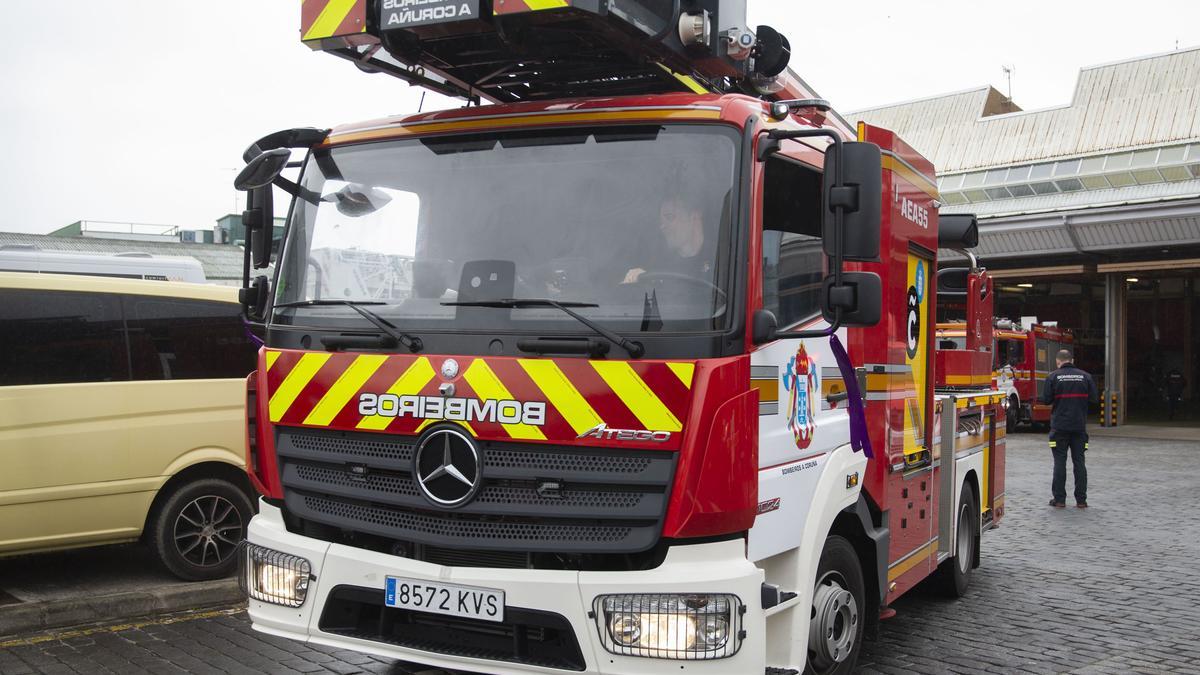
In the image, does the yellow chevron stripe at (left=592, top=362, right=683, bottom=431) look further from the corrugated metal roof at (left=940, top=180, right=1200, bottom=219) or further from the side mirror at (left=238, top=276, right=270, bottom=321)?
the corrugated metal roof at (left=940, top=180, right=1200, bottom=219)

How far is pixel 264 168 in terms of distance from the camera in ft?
15.6

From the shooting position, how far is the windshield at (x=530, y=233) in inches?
158

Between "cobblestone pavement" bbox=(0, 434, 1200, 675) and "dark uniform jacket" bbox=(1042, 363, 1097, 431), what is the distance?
2258 millimetres

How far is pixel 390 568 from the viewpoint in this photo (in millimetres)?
4070

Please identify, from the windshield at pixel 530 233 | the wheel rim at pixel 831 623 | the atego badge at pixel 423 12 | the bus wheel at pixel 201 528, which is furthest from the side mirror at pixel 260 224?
the wheel rim at pixel 831 623

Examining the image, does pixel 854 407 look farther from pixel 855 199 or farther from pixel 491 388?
pixel 491 388

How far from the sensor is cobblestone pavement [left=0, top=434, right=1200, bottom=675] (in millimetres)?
5734

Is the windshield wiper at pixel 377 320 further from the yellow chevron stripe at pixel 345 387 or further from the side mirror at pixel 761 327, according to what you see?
the side mirror at pixel 761 327

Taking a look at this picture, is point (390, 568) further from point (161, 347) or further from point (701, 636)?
point (161, 347)

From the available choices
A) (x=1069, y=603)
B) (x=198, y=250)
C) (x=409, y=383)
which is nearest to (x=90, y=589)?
(x=409, y=383)

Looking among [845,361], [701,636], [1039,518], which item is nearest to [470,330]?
[701,636]

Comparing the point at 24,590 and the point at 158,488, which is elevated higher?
the point at 158,488

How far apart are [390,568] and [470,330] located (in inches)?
37.2

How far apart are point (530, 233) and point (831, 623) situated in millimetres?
2132
